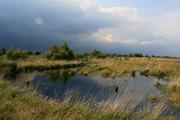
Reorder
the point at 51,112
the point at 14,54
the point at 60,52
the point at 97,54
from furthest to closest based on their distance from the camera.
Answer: the point at 97,54, the point at 60,52, the point at 14,54, the point at 51,112

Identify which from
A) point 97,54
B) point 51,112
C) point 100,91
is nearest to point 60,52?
point 97,54

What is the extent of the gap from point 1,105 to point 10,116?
972 millimetres

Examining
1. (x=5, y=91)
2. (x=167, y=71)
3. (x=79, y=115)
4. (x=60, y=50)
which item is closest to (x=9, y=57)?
(x=60, y=50)

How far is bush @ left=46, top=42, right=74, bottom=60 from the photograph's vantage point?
6894 centimetres

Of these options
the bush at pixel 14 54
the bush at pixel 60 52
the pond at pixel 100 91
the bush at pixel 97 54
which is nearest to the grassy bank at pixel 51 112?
the pond at pixel 100 91

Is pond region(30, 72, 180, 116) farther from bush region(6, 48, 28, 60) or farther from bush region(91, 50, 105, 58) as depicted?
bush region(91, 50, 105, 58)

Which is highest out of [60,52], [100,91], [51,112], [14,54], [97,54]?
[60,52]

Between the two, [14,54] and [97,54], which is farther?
[97,54]

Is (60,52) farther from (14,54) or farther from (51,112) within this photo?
(51,112)

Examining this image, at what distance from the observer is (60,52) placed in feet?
230

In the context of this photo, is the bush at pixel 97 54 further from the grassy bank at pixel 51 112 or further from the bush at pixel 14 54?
the grassy bank at pixel 51 112

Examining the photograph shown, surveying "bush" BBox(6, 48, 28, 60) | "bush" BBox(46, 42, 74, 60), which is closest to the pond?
"bush" BBox(6, 48, 28, 60)

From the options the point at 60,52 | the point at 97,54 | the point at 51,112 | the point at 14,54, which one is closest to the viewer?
the point at 51,112

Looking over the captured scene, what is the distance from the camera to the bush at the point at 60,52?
226 ft
